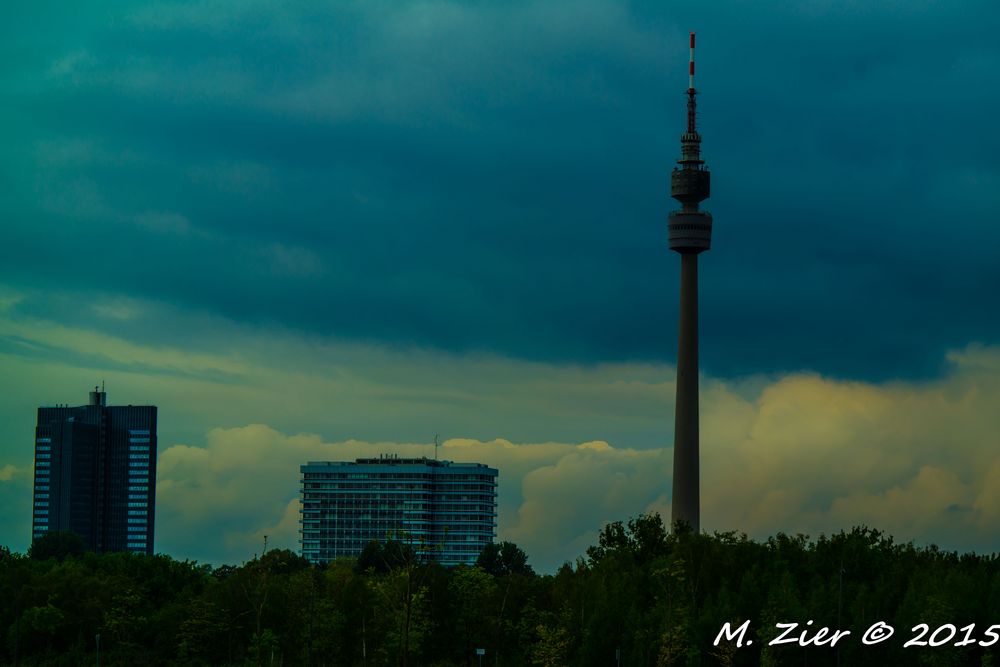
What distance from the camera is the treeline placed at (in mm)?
109312

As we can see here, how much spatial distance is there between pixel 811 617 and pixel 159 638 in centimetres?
5361

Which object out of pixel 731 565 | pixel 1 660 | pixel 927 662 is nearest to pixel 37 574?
pixel 1 660

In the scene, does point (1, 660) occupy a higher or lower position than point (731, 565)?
lower

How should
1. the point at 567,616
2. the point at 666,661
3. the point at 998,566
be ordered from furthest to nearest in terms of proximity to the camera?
the point at 998,566 → the point at 567,616 → the point at 666,661

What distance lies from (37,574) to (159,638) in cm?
1828

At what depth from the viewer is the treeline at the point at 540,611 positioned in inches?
4304

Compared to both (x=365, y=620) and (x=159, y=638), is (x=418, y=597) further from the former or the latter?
(x=159, y=638)

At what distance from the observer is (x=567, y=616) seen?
11900cm

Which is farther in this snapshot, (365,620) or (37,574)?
(37,574)

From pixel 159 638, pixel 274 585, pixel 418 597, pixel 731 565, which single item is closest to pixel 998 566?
pixel 731 565

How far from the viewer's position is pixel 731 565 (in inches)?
5359

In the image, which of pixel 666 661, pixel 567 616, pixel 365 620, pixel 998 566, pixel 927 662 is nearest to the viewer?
pixel 927 662

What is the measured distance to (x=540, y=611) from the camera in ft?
428

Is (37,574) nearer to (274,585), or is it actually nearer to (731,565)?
(274,585)
